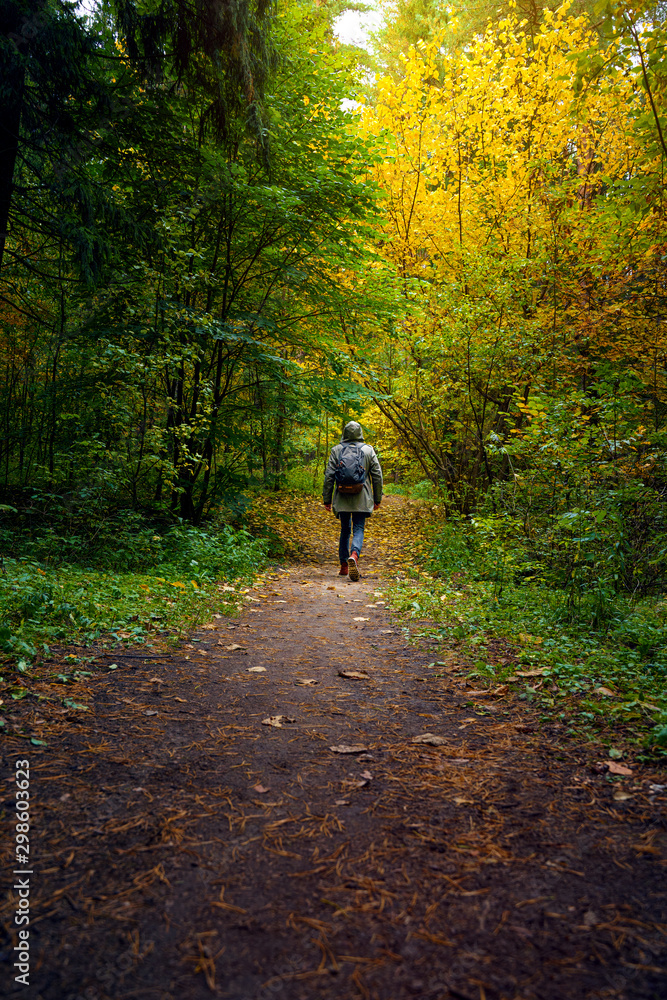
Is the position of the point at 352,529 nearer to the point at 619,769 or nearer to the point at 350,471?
the point at 350,471

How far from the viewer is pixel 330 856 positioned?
2.01m

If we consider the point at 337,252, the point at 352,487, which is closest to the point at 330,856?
the point at 352,487

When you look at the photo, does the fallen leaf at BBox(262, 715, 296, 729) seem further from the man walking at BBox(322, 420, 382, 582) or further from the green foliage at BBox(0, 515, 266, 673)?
the man walking at BBox(322, 420, 382, 582)

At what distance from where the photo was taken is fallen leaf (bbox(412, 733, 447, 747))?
2.96m

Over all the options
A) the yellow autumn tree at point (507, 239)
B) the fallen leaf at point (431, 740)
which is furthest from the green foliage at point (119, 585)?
the yellow autumn tree at point (507, 239)

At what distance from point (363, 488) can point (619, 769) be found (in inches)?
240

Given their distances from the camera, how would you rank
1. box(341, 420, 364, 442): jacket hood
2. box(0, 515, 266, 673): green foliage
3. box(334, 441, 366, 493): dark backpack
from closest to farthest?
box(0, 515, 266, 673): green foliage
box(334, 441, 366, 493): dark backpack
box(341, 420, 364, 442): jacket hood

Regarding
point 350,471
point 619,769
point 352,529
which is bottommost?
point 619,769

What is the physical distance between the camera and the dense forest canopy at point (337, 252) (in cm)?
565

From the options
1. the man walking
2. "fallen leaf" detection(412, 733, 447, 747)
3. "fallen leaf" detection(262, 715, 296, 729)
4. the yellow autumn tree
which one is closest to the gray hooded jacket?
the man walking

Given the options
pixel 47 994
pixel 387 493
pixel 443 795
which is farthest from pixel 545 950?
pixel 387 493

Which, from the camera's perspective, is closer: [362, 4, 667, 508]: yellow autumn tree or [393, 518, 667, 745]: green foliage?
[393, 518, 667, 745]: green foliage

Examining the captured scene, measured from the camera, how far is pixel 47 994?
1.41 meters

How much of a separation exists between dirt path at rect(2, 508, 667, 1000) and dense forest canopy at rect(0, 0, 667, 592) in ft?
9.57
